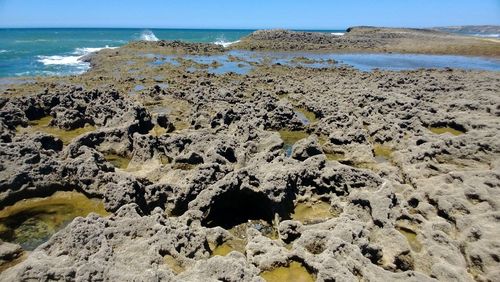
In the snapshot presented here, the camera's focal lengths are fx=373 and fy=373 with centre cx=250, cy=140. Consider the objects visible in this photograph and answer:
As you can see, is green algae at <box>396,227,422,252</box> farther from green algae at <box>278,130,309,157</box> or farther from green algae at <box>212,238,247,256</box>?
green algae at <box>278,130,309,157</box>

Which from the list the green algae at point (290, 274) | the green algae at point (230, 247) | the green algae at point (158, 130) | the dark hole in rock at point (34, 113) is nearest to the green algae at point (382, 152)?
the green algae at point (230, 247)

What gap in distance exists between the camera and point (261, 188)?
12258mm

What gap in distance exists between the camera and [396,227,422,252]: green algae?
34.5ft

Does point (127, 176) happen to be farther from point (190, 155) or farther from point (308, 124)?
point (308, 124)

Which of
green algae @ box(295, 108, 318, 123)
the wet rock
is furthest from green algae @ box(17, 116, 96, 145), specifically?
green algae @ box(295, 108, 318, 123)

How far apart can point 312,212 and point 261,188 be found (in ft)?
7.08

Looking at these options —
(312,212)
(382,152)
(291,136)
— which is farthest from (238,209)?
(291,136)

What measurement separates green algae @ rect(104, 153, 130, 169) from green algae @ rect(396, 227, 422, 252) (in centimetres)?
1173

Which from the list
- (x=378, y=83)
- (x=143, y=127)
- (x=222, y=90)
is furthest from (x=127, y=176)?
(x=378, y=83)

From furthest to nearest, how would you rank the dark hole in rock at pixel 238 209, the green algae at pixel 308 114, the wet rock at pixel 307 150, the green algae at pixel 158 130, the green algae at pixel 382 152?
the green algae at pixel 308 114
the green algae at pixel 158 130
the green algae at pixel 382 152
the wet rock at pixel 307 150
the dark hole in rock at pixel 238 209

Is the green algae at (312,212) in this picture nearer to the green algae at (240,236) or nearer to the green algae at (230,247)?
the green algae at (240,236)

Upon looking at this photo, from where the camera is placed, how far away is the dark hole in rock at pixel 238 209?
11914 mm

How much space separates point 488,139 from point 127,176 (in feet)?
48.8

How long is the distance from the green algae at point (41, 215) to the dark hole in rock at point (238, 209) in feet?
12.3
